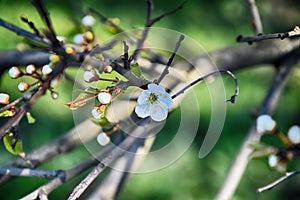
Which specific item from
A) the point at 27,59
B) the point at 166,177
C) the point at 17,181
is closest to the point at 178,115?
the point at 166,177

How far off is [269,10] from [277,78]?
1091 millimetres

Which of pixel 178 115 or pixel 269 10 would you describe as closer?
pixel 178 115

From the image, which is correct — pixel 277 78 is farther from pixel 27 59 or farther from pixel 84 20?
pixel 27 59

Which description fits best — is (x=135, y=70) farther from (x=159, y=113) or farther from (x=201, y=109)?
(x=201, y=109)

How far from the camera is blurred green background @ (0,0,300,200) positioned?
1.84 m

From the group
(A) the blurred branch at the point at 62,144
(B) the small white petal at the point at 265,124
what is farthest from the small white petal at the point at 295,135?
(A) the blurred branch at the point at 62,144

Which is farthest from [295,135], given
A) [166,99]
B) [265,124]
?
[166,99]

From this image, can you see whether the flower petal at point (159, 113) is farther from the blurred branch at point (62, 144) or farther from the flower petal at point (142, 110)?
the blurred branch at point (62, 144)

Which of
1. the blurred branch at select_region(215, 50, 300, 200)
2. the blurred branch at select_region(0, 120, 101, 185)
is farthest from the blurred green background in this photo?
the blurred branch at select_region(0, 120, 101, 185)

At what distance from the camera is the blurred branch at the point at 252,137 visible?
3.82ft

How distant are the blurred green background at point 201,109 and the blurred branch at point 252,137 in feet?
0.20

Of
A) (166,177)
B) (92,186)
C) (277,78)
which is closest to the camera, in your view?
(277,78)

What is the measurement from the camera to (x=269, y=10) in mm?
2416

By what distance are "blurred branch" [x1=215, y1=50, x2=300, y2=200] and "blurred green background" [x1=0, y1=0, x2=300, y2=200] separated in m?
0.06
